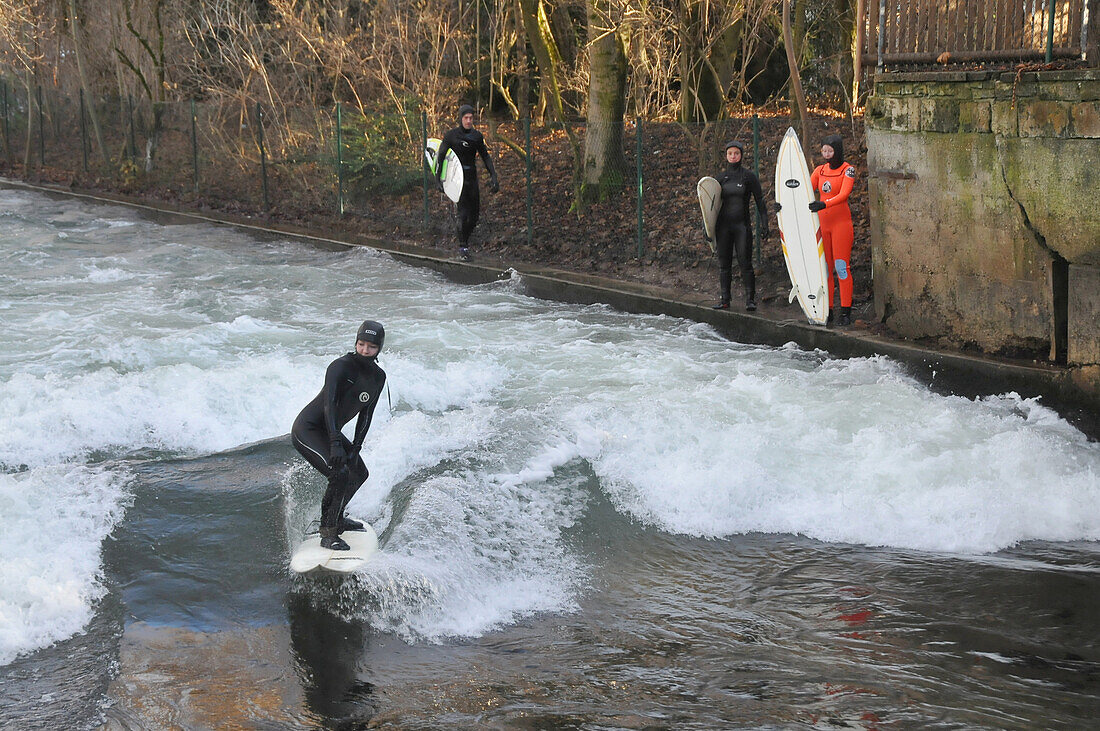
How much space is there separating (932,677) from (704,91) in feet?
51.9

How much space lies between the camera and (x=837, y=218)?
11.4 m

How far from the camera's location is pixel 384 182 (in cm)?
1956

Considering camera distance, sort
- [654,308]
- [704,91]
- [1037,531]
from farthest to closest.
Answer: [704,91] → [654,308] → [1037,531]

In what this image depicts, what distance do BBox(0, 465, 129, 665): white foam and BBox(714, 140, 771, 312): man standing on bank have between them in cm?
672

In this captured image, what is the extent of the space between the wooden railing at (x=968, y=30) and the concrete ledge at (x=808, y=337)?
281 centimetres

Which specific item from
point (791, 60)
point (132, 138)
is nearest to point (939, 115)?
point (791, 60)

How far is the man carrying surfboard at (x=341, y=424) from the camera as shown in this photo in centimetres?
665

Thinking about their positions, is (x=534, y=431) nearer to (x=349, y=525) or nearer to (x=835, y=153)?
(x=349, y=525)

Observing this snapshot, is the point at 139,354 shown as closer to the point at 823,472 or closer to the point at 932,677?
the point at 823,472

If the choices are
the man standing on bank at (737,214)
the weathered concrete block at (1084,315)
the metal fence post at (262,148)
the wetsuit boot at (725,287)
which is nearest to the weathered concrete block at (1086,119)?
the weathered concrete block at (1084,315)

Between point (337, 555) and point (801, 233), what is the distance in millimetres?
6778

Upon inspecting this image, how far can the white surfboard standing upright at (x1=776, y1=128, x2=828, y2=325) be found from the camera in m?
11.6

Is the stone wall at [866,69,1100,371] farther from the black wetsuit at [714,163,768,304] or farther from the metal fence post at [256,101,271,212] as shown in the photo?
the metal fence post at [256,101,271,212]

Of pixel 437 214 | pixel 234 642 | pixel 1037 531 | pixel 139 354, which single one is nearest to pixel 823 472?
pixel 1037 531
